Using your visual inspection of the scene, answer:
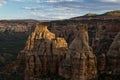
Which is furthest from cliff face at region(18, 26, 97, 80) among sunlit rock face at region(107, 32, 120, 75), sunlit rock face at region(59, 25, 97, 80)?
sunlit rock face at region(107, 32, 120, 75)

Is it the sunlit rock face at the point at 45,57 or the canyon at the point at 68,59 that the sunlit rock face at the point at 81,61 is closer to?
the canyon at the point at 68,59

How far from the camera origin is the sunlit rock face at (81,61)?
2420 inches

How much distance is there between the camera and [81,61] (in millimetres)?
61531

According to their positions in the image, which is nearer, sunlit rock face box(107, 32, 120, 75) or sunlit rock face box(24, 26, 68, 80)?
sunlit rock face box(107, 32, 120, 75)

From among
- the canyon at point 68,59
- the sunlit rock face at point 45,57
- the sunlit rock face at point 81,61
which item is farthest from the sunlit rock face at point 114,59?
the sunlit rock face at point 45,57

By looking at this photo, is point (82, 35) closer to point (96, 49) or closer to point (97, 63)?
point (97, 63)

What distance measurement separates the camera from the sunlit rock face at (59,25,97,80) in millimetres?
61469

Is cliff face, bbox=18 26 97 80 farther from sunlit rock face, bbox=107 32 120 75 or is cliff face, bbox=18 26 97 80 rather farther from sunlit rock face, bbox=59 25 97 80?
sunlit rock face, bbox=107 32 120 75

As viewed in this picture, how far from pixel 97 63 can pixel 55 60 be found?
373 inches

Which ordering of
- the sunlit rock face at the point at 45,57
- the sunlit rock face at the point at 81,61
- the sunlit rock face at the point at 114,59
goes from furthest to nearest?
the sunlit rock face at the point at 45,57 → the sunlit rock face at the point at 114,59 → the sunlit rock face at the point at 81,61

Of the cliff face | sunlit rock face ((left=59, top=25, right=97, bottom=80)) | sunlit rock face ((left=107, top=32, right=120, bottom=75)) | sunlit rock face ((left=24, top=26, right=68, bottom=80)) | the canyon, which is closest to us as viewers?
sunlit rock face ((left=59, top=25, right=97, bottom=80))

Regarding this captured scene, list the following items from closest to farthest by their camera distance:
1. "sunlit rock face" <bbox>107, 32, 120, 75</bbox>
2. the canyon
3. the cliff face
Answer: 1. the cliff face
2. the canyon
3. "sunlit rock face" <bbox>107, 32, 120, 75</bbox>

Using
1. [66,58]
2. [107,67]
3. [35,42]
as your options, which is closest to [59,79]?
[66,58]

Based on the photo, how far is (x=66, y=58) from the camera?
2584 inches
